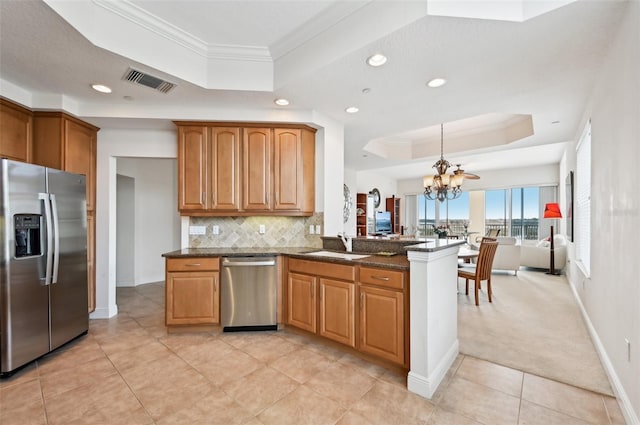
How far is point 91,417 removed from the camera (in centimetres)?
184

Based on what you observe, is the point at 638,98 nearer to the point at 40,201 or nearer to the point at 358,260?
the point at 358,260

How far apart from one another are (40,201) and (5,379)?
1441 millimetres

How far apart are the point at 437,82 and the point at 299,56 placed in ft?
4.33

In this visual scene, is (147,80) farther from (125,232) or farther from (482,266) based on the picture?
(482,266)

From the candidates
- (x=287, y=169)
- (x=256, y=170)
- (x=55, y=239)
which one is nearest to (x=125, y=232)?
(x=55, y=239)

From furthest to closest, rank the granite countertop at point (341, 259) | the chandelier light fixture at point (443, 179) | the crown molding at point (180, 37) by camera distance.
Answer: the chandelier light fixture at point (443, 179), the granite countertop at point (341, 259), the crown molding at point (180, 37)

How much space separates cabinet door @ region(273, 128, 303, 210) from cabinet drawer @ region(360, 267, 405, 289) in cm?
141

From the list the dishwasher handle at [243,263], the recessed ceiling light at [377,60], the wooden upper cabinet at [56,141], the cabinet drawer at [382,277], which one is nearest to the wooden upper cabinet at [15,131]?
the wooden upper cabinet at [56,141]

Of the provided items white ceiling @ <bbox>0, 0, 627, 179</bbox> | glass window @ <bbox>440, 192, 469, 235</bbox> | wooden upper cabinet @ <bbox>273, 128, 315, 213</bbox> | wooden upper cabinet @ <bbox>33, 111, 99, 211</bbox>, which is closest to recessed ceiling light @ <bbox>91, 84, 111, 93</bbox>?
white ceiling @ <bbox>0, 0, 627, 179</bbox>

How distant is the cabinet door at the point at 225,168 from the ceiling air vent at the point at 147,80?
72 centimetres

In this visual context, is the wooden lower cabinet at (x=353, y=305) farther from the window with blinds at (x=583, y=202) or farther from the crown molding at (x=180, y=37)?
the window with blinds at (x=583, y=202)

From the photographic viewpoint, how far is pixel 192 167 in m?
3.45

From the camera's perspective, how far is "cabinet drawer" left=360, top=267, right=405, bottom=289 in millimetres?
2254

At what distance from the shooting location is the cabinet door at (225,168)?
346 cm
